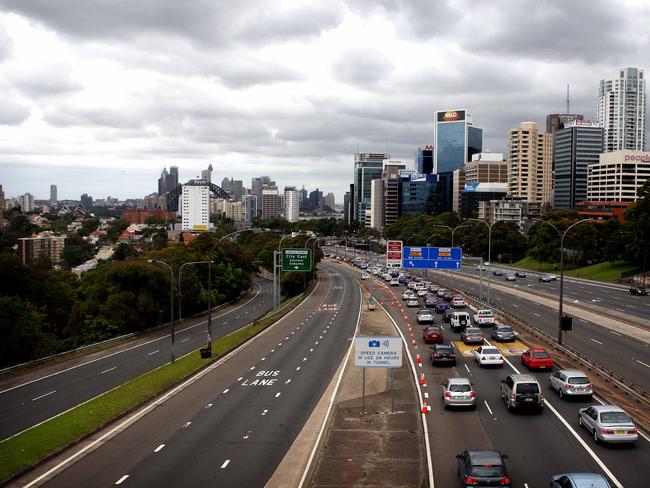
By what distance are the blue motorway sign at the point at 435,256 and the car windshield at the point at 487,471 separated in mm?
51790

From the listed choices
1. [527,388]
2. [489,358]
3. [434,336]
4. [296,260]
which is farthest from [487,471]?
[296,260]

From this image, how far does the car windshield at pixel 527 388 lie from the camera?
87.1 ft

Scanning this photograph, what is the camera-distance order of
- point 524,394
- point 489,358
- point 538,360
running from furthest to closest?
point 489,358, point 538,360, point 524,394

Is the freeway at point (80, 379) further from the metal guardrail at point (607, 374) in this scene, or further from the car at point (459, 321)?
the metal guardrail at point (607, 374)

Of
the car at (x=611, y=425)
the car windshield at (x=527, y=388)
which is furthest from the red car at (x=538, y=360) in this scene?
the car at (x=611, y=425)

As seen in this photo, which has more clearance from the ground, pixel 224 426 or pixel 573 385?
pixel 573 385

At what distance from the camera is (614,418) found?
22203mm

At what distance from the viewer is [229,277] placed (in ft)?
311

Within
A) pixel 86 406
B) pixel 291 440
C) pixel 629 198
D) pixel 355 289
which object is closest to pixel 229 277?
pixel 355 289

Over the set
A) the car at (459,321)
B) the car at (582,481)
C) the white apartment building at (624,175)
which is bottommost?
the car at (459,321)

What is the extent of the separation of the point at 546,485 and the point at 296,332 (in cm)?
3867

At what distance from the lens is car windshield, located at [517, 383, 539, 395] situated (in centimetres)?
2655

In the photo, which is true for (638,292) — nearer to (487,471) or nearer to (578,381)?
(578,381)

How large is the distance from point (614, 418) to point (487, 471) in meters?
7.20
